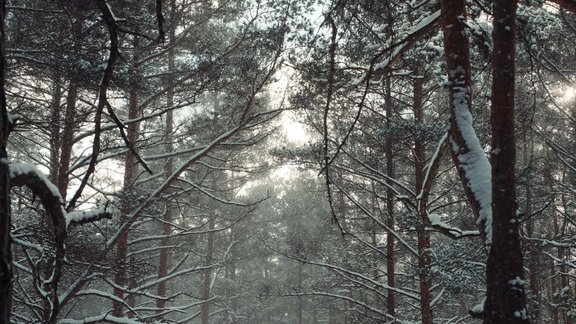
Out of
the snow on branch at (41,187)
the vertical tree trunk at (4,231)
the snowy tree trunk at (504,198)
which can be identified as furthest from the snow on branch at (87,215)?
the snowy tree trunk at (504,198)

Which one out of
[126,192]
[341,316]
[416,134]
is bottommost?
[341,316]

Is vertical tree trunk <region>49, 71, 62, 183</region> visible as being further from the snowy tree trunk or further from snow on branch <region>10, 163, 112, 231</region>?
the snowy tree trunk

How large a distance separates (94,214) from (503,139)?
1.66 meters

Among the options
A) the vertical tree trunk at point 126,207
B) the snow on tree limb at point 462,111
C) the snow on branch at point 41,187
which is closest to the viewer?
the snow on branch at point 41,187

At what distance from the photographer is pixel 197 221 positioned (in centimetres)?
2606

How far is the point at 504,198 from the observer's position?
1.69 meters

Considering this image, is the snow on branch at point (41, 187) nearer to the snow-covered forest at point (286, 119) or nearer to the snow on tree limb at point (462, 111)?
the snow-covered forest at point (286, 119)

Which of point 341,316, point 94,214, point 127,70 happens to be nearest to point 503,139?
point 94,214

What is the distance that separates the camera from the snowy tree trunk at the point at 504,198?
5.17 ft

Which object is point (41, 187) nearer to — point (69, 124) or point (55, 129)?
point (69, 124)

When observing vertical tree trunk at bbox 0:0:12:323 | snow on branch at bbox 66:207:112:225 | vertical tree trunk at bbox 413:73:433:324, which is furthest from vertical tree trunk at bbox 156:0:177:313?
vertical tree trunk at bbox 0:0:12:323

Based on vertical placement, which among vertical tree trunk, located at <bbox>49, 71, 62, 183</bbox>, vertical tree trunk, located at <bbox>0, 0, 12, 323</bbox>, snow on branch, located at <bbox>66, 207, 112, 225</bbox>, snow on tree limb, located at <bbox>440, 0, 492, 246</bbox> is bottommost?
vertical tree trunk, located at <bbox>0, 0, 12, 323</bbox>

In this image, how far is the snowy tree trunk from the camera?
1.58m

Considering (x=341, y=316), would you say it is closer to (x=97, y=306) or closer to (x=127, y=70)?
(x=97, y=306)
